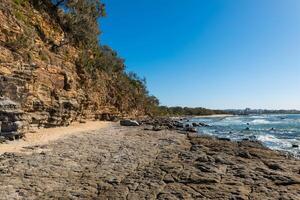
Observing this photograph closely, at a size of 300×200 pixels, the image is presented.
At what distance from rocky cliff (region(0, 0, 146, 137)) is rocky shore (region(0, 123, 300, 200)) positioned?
4.32 metres

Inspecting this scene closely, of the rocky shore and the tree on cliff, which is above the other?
the tree on cliff

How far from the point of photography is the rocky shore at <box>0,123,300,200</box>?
9500 millimetres

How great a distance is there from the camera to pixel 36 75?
2534cm

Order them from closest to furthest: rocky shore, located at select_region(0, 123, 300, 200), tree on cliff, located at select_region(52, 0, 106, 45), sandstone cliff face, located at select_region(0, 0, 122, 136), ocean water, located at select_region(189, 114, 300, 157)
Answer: rocky shore, located at select_region(0, 123, 300, 200), sandstone cliff face, located at select_region(0, 0, 122, 136), ocean water, located at select_region(189, 114, 300, 157), tree on cliff, located at select_region(52, 0, 106, 45)

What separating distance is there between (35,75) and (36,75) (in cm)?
61

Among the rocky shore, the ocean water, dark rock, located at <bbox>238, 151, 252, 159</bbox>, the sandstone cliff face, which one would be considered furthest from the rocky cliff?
the ocean water

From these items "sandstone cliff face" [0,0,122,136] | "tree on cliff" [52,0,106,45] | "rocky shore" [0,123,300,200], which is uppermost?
"tree on cliff" [52,0,106,45]

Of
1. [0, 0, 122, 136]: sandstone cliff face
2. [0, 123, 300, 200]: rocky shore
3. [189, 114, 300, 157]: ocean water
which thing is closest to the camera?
[0, 123, 300, 200]: rocky shore

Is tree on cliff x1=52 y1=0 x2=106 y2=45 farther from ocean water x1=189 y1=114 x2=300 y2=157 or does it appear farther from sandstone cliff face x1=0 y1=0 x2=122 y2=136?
ocean water x1=189 y1=114 x2=300 y2=157

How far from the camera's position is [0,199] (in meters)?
8.62

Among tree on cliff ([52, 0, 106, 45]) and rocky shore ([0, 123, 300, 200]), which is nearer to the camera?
rocky shore ([0, 123, 300, 200])

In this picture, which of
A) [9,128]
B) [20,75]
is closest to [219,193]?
[9,128]

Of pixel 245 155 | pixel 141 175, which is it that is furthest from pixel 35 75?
pixel 245 155

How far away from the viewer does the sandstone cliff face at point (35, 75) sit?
1791 centimetres
